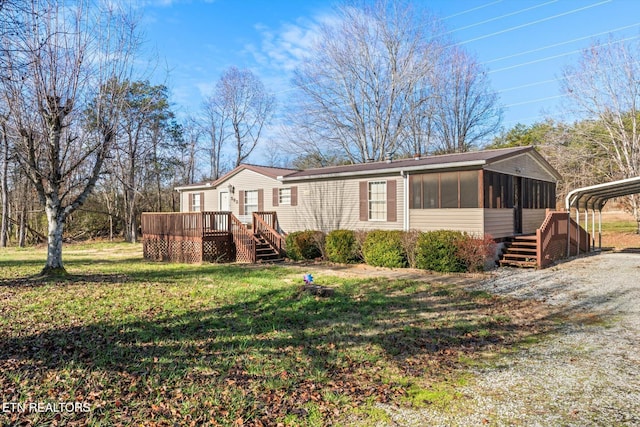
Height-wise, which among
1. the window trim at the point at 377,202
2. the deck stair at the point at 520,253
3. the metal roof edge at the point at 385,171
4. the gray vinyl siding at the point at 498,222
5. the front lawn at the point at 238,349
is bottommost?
the front lawn at the point at 238,349

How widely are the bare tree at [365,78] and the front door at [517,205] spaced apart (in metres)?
11.8

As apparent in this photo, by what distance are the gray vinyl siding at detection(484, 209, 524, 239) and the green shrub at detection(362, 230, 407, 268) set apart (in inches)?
97.5

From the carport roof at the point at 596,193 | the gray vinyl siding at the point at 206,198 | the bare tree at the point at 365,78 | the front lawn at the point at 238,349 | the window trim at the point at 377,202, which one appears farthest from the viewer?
the bare tree at the point at 365,78

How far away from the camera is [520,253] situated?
11.6 metres

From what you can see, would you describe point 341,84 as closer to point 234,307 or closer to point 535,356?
point 234,307

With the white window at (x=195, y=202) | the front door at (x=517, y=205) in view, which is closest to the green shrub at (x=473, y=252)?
the front door at (x=517, y=205)

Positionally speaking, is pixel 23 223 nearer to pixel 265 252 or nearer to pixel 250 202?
pixel 250 202

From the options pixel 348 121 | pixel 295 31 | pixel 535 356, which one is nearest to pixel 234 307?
pixel 535 356

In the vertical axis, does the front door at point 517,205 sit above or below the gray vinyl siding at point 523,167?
below

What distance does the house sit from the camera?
11.0m

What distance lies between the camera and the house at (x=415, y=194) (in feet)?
36.2

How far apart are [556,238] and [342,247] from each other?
6.68 meters

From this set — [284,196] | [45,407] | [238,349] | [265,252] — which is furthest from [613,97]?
[45,407]

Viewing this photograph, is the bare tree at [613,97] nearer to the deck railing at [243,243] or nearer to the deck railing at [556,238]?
the deck railing at [556,238]
